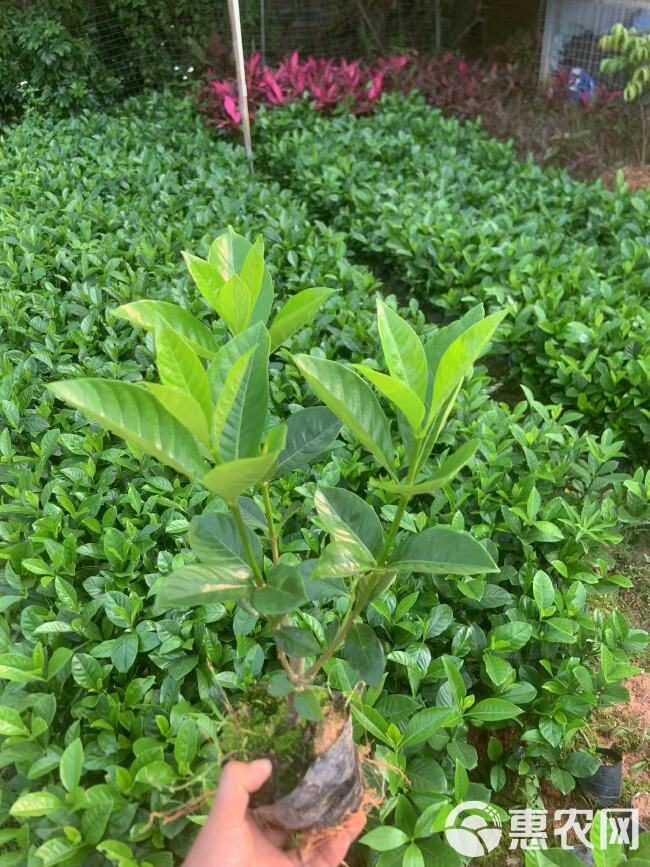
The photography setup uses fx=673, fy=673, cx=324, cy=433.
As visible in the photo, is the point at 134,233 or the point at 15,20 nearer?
the point at 134,233

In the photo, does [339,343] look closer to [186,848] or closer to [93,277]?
[93,277]

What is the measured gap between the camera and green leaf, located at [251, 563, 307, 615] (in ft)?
2.89

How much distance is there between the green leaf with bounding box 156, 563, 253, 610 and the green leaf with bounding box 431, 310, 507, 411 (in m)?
0.36

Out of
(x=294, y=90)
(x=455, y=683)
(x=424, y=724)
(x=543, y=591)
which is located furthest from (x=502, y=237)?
(x=294, y=90)

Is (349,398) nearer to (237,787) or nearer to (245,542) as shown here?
(245,542)

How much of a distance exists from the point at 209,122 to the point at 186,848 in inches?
213

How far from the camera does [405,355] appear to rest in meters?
0.93

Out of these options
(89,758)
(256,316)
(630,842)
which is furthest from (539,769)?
(256,316)

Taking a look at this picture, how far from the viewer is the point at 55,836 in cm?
125

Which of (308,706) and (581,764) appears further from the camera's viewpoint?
(581,764)

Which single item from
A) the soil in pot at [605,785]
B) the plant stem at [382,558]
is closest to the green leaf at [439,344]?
the plant stem at [382,558]

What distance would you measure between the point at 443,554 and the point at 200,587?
0.33 meters

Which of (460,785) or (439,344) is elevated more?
(439,344)

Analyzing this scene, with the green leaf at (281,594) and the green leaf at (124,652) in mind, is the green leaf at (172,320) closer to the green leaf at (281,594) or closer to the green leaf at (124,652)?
the green leaf at (281,594)
